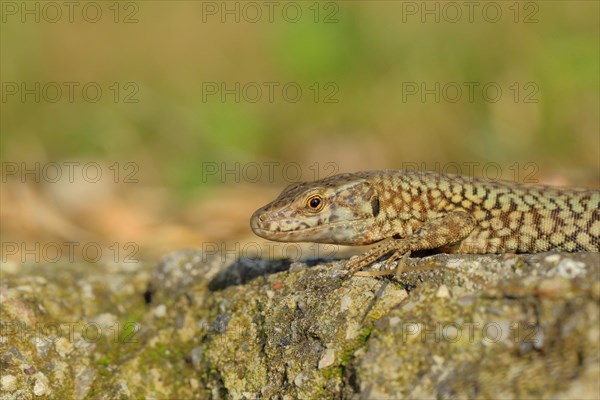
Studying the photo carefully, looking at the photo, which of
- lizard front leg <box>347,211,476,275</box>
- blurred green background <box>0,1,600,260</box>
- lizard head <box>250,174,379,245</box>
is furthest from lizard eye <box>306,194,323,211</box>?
blurred green background <box>0,1,600,260</box>

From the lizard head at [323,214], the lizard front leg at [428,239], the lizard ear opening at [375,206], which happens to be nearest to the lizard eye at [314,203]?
the lizard head at [323,214]

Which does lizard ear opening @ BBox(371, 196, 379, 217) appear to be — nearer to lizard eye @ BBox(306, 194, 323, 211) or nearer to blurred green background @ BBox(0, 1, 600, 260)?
lizard eye @ BBox(306, 194, 323, 211)

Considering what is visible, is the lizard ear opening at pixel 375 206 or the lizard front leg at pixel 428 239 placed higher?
the lizard ear opening at pixel 375 206

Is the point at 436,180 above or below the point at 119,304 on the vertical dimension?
above

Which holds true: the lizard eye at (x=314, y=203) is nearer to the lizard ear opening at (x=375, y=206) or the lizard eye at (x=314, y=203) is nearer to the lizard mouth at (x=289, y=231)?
the lizard mouth at (x=289, y=231)

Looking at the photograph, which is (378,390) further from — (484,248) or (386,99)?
(386,99)

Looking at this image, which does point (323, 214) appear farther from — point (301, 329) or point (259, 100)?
point (259, 100)

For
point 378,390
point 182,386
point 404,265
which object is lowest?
point 182,386

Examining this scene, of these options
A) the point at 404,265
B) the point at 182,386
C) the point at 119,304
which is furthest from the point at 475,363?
the point at 119,304
